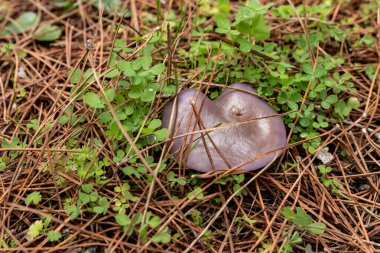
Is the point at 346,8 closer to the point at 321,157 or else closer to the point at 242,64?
the point at 242,64

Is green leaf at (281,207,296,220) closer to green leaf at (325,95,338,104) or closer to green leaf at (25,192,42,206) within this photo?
green leaf at (325,95,338,104)

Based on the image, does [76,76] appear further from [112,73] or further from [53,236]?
[53,236]

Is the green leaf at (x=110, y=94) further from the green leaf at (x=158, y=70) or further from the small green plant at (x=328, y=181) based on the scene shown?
the small green plant at (x=328, y=181)

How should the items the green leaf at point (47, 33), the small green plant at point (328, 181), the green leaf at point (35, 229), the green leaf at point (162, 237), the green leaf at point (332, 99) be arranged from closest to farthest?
the green leaf at point (162, 237)
the green leaf at point (35, 229)
the small green plant at point (328, 181)
the green leaf at point (332, 99)
the green leaf at point (47, 33)

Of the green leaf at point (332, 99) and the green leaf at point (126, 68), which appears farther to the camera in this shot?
the green leaf at point (332, 99)

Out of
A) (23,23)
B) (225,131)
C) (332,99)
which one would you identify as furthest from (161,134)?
(23,23)

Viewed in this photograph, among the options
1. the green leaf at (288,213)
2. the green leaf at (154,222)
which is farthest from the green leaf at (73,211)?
the green leaf at (288,213)

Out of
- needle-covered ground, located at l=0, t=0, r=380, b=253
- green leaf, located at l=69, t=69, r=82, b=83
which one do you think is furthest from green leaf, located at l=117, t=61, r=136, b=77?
green leaf, located at l=69, t=69, r=82, b=83
